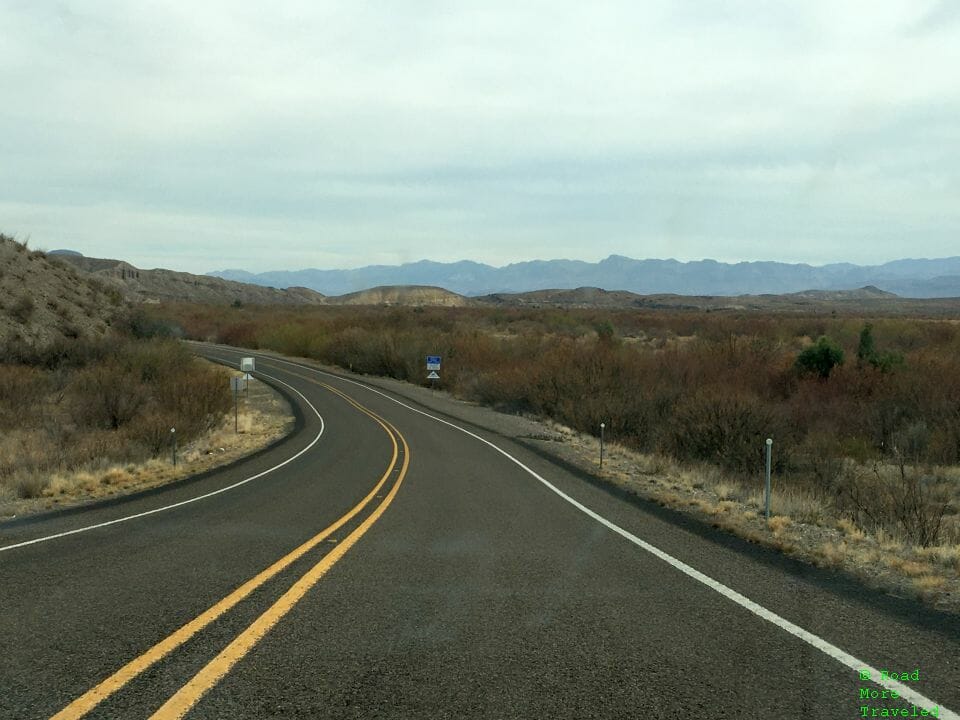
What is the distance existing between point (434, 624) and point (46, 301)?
4398cm

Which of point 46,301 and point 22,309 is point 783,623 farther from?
point 46,301

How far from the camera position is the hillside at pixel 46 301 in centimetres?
3731

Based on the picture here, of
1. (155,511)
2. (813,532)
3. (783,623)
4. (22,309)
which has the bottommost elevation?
(155,511)

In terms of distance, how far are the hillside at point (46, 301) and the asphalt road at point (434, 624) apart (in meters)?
31.9

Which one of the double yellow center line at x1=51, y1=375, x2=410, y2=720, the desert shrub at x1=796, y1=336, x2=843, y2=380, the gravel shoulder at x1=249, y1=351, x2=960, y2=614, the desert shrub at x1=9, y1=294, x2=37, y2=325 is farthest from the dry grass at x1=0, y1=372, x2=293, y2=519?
the desert shrub at x1=796, y1=336, x2=843, y2=380

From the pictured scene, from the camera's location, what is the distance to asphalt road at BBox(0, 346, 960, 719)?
4.13 metres

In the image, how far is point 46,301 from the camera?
1620 inches

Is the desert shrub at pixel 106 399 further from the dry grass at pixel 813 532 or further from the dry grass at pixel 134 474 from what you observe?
the dry grass at pixel 813 532

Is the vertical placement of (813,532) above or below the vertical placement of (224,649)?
below

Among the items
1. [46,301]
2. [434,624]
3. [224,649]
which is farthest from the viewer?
[46,301]

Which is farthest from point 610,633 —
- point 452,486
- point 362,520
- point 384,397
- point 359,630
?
point 384,397

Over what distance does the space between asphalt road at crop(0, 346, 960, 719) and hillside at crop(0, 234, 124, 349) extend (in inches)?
1256

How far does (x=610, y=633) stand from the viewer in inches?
206

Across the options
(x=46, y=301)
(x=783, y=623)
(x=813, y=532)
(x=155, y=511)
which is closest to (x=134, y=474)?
(x=155, y=511)
